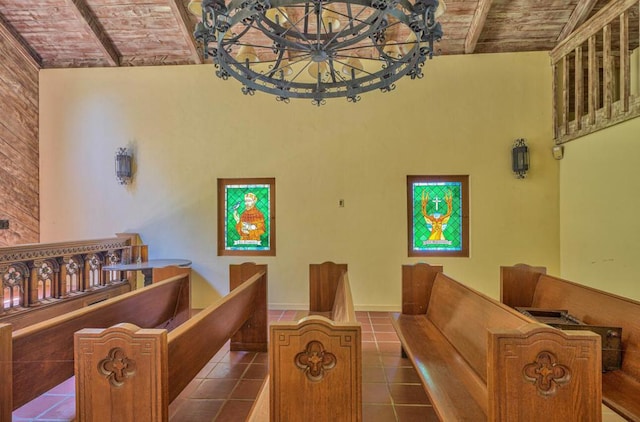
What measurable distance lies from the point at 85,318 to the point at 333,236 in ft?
9.21

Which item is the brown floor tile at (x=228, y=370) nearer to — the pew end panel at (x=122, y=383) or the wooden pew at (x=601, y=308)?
the pew end panel at (x=122, y=383)

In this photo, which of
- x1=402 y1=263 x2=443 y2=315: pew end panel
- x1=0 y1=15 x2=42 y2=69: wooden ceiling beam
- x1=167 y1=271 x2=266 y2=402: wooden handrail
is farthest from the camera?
x1=0 y1=15 x2=42 y2=69: wooden ceiling beam

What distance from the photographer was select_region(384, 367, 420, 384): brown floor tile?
246 centimetres

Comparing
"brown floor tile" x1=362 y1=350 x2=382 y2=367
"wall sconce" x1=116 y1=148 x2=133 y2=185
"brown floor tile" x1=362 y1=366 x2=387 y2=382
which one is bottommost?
"brown floor tile" x1=362 y1=366 x2=387 y2=382

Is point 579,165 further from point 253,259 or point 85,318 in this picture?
point 85,318

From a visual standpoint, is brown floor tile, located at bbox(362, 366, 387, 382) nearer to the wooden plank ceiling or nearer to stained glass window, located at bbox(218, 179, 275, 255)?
stained glass window, located at bbox(218, 179, 275, 255)

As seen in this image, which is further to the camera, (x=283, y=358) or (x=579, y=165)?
(x=579, y=165)

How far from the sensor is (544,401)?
1.09 meters

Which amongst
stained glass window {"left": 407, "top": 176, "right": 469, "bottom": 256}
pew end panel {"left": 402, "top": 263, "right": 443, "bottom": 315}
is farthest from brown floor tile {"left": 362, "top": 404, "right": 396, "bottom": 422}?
stained glass window {"left": 407, "top": 176, "right": 469, "bottom": 256}

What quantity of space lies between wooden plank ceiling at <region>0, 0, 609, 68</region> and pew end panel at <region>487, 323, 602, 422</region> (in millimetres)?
3661

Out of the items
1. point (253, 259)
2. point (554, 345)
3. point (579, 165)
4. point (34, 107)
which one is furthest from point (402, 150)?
point (34, 107)

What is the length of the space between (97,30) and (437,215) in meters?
4.58

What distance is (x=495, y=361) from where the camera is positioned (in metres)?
1.11

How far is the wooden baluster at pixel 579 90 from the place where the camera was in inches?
145
